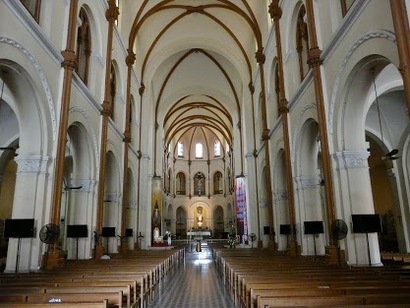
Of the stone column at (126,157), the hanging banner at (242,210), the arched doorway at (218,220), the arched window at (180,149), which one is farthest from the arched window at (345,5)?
the arched window at (180,149)

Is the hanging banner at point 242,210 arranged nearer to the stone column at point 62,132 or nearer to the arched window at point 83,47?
the arched window at point 83,47

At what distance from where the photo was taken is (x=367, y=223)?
8352mm

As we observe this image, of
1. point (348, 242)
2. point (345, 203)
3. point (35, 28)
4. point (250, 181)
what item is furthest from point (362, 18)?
point (250, 181)

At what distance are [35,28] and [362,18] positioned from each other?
7906mm

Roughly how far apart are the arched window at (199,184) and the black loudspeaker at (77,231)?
119 ft

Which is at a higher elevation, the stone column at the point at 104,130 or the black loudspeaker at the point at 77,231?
the stone column at the point at 104,130

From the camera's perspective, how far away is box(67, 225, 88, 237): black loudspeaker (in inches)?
450

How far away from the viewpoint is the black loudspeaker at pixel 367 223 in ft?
27.2

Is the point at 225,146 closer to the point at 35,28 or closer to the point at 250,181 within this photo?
the point at 250,181

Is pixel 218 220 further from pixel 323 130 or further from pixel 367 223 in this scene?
pixel 367 223

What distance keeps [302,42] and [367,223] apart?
7.98 meters

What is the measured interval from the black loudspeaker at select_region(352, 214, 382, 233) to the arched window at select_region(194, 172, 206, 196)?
130 feet

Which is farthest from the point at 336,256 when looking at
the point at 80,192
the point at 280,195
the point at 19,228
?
the point at 80,192

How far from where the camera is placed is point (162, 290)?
961 cm
